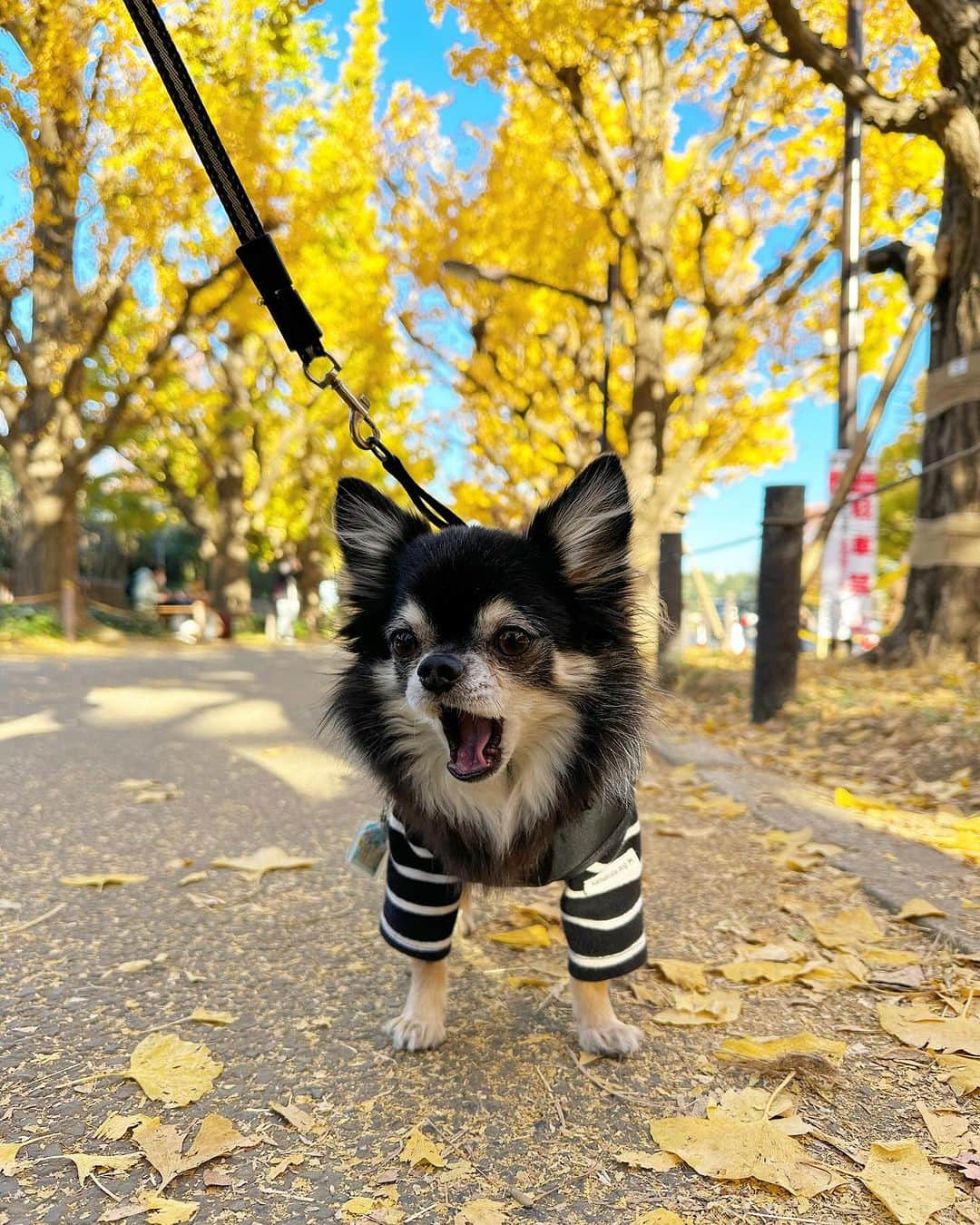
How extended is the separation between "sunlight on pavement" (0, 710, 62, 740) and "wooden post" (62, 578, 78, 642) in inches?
305

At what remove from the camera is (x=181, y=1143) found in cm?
162

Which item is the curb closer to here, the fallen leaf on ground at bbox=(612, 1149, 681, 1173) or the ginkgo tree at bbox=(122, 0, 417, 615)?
the fallen leaf on ground at bbox=(612, 1149, 681, 1173)

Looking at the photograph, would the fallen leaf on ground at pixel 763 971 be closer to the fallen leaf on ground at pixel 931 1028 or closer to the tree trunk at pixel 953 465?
the fallen leaf on ground at pixel 931 1028

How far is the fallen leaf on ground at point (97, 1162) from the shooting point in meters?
1.53

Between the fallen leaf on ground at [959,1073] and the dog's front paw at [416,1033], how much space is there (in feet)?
3.60

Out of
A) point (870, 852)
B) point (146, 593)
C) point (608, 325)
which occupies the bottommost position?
point (870, 852)

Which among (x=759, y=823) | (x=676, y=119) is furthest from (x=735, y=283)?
(x=759, y=823)

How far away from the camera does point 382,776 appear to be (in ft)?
7.00

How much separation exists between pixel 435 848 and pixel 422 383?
1866 centimetres

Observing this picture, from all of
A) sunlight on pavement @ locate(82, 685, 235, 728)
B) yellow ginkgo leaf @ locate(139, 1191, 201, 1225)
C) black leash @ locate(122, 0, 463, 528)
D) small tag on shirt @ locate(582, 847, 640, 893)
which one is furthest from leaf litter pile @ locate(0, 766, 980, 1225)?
sunlight on pavement @ locate(82, 685, 235, 728)

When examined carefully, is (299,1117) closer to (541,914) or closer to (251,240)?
(541,914)

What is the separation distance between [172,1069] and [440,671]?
1.03 m

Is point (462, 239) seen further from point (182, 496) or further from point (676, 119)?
point (182, 496)

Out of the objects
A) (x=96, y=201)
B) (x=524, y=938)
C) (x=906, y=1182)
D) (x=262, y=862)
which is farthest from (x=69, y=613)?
(x=906, y=1182)
